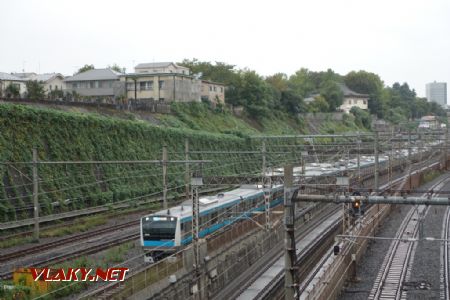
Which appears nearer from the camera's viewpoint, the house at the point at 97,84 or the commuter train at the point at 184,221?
the commuter train at the point at 184,221

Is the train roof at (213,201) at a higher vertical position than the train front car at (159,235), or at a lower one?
higher

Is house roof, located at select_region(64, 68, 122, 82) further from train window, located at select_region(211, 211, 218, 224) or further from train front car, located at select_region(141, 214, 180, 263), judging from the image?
train front car, located at select_region(141, 214, 180, 263)

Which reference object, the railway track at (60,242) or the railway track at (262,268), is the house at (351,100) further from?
the railway track at (60,242)

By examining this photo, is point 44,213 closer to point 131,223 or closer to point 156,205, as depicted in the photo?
point 131,223

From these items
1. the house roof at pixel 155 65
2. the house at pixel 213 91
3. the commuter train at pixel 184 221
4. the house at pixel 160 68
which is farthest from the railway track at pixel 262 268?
the house roof at pixel 155 65

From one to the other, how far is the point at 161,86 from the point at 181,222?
107ft

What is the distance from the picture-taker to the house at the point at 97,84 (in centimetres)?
5160

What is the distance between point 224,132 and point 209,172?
30.4 feet

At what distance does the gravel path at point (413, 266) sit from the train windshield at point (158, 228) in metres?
5.70

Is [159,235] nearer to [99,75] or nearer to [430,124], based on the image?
[99,75]

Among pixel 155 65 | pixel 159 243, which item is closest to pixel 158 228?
pixel 159 243

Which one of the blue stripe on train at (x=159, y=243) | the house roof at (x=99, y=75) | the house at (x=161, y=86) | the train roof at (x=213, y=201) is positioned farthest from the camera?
the house roof at (x=99, y=75)

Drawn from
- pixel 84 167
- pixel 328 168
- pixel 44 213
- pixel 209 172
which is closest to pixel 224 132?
pixel 209 172

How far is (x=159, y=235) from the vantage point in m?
18.2
